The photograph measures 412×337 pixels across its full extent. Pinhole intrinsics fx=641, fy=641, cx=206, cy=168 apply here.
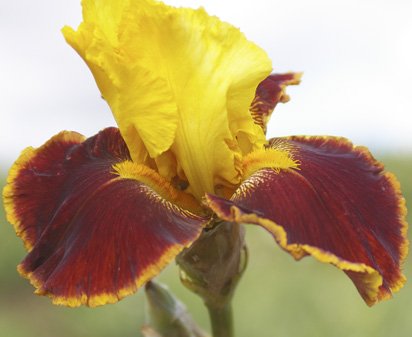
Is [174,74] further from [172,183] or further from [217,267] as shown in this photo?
[217,267]

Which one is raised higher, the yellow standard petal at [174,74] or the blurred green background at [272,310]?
the yellow standard petal at [174,74]

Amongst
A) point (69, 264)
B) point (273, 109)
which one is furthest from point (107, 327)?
point (69, 264)

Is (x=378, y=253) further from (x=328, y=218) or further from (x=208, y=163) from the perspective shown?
(x=208, y=163)

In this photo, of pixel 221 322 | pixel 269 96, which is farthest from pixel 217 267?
pixel 269 96

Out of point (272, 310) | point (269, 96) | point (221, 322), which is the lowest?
point (272, 310)

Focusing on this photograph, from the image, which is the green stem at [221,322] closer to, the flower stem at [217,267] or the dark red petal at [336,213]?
the flower stem at [217,267]

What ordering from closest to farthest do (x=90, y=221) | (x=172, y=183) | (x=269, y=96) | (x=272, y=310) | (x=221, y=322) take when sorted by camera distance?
(x=90, y=221) → (x=172, y=183) → (x=221, y=322) → (x=269, y=96) → (x=272, y=310)

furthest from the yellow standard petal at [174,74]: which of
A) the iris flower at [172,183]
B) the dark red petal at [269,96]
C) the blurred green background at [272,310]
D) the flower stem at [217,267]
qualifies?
the blurred green background at [272,310]
